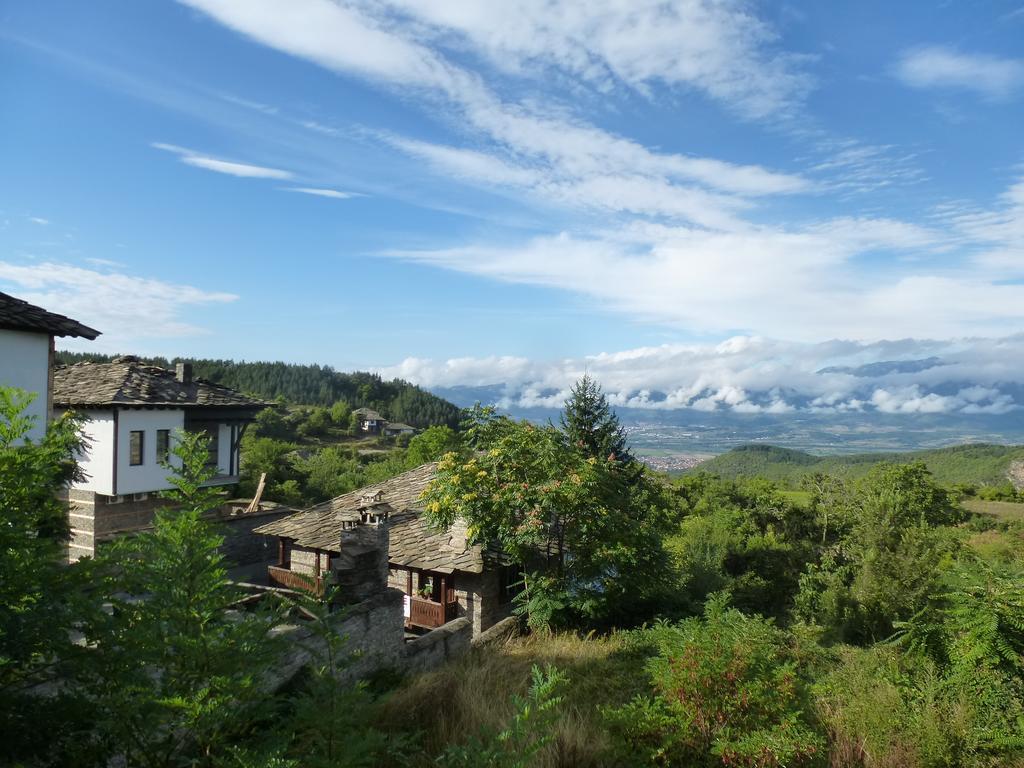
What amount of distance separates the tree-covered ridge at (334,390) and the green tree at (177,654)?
104333 millimetres

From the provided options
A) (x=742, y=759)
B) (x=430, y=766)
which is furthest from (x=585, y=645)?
(x=430, y=766)

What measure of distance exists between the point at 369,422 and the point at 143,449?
247ft

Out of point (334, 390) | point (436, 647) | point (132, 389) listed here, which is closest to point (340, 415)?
point (334, 390)

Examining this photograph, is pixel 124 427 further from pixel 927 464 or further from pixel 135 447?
pixel 927 464

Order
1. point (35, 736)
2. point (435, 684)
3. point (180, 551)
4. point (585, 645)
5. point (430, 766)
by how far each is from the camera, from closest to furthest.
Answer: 1. point (35, 736)
2. point (180, 551)
3. point (430, 766)
4. point (435, 684)
5. point (585, 645)

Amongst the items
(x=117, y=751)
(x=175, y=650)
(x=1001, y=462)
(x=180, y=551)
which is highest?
(x=180, y=551)

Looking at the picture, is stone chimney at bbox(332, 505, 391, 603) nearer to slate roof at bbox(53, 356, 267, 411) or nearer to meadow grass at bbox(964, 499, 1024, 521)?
slate roof at bbox(53, 356, 267, 411)

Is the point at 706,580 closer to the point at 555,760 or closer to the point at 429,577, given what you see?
the point at 429,577

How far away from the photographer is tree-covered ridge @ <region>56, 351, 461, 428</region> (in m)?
113

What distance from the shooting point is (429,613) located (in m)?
15.4

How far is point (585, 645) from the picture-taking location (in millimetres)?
11344

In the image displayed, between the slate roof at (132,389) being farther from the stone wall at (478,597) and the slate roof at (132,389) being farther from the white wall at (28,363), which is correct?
the stone wall at (478,597)

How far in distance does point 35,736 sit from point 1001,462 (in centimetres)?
12220

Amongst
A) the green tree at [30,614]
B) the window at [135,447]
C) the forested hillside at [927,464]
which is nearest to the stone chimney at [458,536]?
the window at [135,447]
